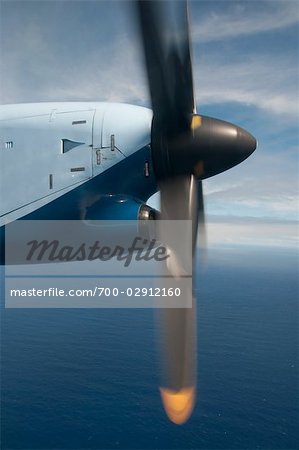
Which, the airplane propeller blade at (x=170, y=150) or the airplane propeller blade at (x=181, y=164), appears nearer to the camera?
the airplane propeller blade at (x=170, y=150)

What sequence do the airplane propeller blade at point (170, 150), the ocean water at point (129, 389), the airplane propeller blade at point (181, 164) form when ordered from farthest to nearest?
the ocean water at point (129, 389)
the airplane propeller blade at point (181, 164)
the airplane propeller blade at point (170, 150)

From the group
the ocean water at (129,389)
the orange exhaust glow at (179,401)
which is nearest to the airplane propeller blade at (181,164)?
the orange exhaust glow at (179,401)

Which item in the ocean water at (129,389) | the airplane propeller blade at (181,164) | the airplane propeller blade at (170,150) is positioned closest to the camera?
the airplane propeller blade at (170,150)

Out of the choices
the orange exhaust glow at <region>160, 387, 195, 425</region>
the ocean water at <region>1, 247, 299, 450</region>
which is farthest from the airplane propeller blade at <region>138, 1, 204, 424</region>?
the ocean water at <region>1, 247, 299, 450</region>

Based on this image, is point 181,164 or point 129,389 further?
point 129,389

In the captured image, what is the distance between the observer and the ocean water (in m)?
81.6

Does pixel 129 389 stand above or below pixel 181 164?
below

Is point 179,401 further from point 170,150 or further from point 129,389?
point 129,389

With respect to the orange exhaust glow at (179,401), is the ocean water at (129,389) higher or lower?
lower

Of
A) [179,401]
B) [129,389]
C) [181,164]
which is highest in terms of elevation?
[181,164]

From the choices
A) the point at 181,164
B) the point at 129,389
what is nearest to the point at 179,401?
the point at 181,164

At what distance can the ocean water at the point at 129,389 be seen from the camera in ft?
268

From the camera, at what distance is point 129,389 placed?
9681 centimetres

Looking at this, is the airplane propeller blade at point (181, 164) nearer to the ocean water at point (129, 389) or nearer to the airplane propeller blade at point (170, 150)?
the airplane propeller blade at point (170, 150)
